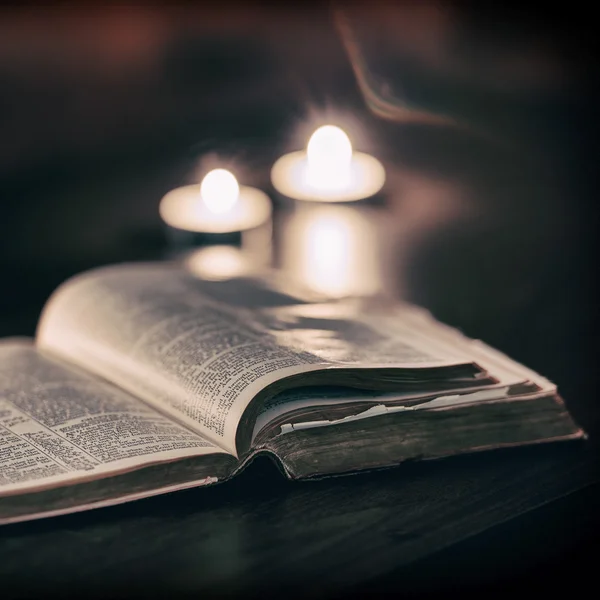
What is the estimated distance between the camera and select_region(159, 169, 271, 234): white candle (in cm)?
167

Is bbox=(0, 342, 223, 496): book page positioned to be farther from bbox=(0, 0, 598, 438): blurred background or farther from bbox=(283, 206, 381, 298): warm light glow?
bbox=(283, 206, 381, 298): warm light glow

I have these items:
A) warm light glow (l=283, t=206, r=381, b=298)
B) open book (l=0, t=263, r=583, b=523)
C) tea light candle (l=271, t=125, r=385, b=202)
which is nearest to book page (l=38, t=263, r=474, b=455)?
open book (l=0, t=263, r=583, b=523)

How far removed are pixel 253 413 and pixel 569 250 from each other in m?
0.92

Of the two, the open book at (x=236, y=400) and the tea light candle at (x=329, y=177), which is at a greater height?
the tea light candle at (x=329, y=177)

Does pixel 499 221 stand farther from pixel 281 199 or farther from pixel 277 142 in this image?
pixel 277 142

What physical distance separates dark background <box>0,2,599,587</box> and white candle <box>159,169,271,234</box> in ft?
0.15

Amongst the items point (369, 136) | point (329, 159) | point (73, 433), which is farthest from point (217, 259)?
point (369, 136)

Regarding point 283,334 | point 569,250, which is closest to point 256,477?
point 283,334

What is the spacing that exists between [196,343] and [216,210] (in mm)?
770

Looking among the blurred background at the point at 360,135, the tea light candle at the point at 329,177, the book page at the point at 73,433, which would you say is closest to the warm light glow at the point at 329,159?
the tea light candle at the point at 329,177

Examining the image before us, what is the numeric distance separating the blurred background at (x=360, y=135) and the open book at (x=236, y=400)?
0.45 feet

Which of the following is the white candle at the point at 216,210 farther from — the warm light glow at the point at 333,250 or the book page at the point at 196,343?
the book page at the point at 196,343

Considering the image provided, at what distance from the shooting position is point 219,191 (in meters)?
1.68

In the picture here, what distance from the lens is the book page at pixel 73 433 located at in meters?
0.78
